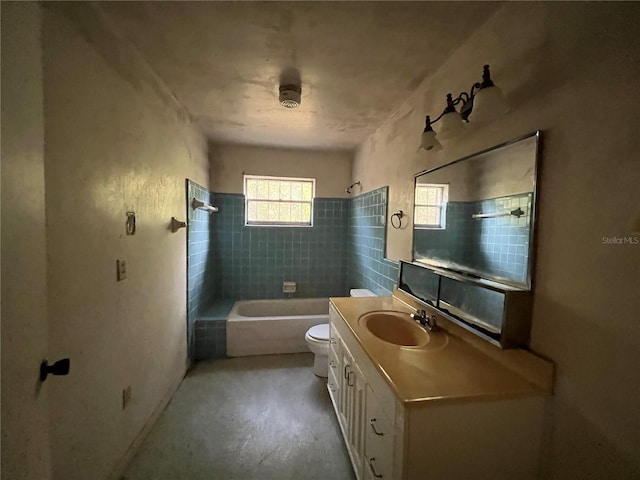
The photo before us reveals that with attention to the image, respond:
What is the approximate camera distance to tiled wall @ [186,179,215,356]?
2.45 metres

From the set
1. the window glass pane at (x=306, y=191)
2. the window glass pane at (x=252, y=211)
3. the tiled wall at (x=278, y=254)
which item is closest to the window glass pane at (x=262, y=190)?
the window glass pane at (x=252, y=211)

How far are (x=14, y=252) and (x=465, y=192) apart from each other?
1.76m

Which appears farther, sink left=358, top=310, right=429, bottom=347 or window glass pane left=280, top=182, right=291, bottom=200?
window glass pane left=280, top=182, right=291, bottom=200

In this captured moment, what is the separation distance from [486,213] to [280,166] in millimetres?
2618

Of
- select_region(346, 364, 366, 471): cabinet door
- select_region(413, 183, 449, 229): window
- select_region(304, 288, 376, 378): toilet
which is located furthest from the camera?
select_region(304, 288, 376, 378): toilet

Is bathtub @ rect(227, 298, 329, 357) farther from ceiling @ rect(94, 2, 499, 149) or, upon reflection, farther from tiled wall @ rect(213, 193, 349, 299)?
ceiling @ rect(94, 2, 499, 149)

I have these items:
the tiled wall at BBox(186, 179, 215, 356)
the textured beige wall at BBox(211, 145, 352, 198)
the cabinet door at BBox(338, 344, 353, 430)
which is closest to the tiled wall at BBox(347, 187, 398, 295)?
the textured beige wall at BBox(211, 145, 352, 198)

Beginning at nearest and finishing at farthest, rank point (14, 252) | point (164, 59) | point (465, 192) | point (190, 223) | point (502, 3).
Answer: point (14, 252)
point (502, 3)
point (465, 192)
point (164, 59)
point (190, 223)

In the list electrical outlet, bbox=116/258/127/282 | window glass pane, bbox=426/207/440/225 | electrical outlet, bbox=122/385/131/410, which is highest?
window glass pane, bbox=426/207/440/225

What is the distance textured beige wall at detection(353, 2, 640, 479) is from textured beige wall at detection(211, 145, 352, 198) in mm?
2395

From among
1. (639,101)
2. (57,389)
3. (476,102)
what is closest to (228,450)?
(57,389)

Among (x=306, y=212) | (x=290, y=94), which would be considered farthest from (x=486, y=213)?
(x=306, y=212)

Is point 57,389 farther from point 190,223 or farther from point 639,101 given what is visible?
point 639,101

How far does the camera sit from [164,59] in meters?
1.52
